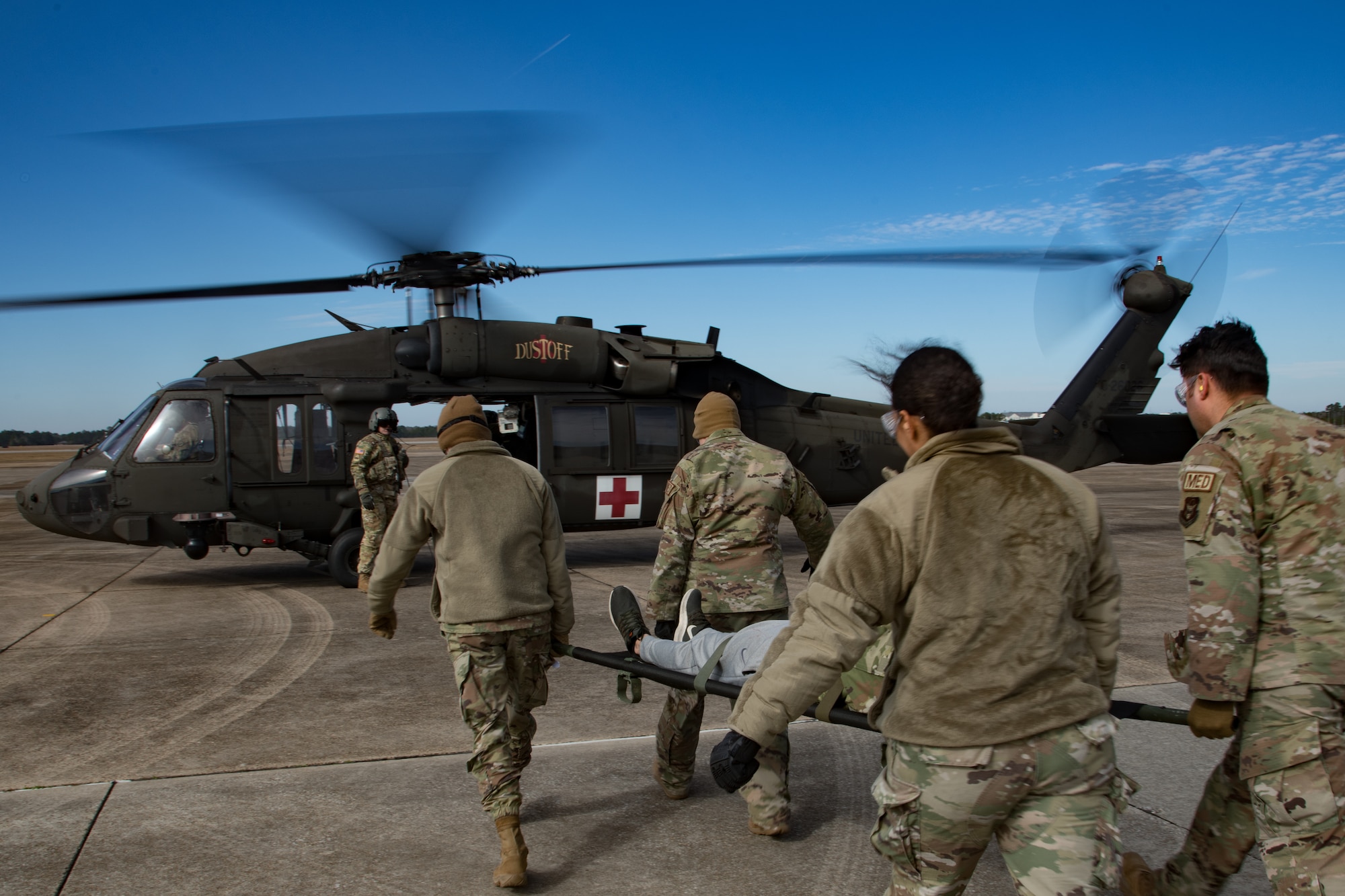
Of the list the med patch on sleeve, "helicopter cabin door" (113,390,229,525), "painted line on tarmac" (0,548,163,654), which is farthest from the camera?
"helicopter cabin door" (113,390,229,525)

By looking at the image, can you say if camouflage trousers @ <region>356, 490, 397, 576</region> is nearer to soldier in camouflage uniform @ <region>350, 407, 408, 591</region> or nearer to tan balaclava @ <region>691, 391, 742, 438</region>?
soldier in camouflage uniform @ <region>350, 407, 408, 591</region>

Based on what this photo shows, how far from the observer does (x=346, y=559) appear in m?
9.24

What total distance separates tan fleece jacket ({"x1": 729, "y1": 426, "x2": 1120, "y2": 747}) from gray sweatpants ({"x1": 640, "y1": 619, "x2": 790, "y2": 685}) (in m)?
1.09

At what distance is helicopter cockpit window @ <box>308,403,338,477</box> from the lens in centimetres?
934

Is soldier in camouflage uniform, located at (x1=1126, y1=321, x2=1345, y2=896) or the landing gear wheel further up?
soldier in camouflage uniform, located at (x1=1126, y1=321, x2=1345, y2=896)

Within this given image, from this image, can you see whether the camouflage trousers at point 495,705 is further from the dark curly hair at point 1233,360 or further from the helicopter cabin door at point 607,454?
the helicopter cabin door at point 607,454

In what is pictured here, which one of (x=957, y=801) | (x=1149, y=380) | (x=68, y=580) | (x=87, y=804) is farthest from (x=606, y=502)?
(x=957, y=801)

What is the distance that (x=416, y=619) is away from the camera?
24.8ft

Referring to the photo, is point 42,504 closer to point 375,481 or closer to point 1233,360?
point 375,481

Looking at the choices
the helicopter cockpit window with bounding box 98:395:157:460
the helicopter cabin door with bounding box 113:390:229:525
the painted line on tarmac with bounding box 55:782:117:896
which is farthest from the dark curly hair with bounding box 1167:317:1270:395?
the helicopter cockpit window with bounding box 98:395:157:460

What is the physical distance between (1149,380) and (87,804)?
12334mm

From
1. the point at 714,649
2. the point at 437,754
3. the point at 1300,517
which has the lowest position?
the point at 437,754

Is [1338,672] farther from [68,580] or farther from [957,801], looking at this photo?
[68,580]

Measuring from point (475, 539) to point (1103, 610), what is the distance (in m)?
2.08
